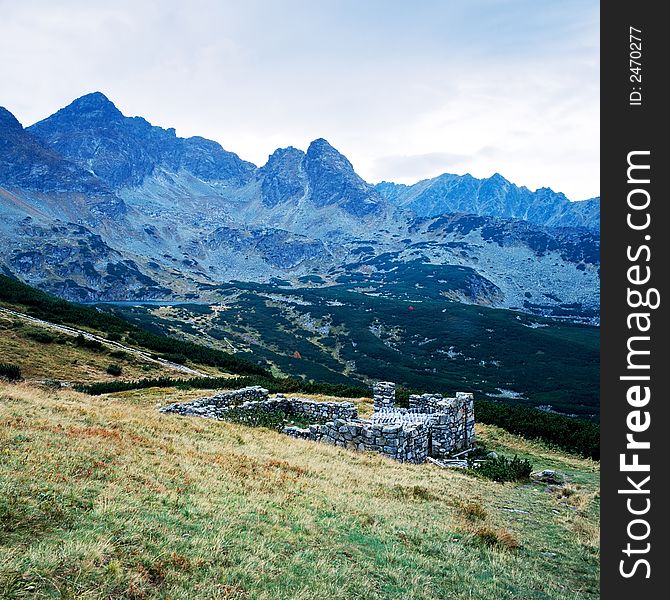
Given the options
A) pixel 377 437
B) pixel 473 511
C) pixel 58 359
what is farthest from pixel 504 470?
pixel 58 359

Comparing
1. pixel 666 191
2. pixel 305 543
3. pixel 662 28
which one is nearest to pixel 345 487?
pixel 305 543

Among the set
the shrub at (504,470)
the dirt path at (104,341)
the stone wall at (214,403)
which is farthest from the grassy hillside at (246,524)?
the dirt path at (104,341)

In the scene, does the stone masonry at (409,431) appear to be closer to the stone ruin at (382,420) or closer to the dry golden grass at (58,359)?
the stone ruin at (382,420)

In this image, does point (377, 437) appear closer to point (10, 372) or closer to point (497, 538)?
point (497, 538)

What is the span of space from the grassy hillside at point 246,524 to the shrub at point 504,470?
2069 millimetres

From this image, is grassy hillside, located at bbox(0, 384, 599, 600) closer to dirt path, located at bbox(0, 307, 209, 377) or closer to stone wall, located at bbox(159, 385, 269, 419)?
stone wall, located at bbox(159, 385, 269, 419)

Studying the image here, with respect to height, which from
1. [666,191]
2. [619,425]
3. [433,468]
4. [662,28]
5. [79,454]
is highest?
[662,28]

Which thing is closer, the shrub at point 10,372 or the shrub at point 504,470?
the shrub at point 504,470

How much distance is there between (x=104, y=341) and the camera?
53.0 meters

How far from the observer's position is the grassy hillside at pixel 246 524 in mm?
6234

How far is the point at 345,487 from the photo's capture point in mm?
13219

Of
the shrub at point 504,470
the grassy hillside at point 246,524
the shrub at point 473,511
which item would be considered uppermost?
the grassy hillside at point 246,524

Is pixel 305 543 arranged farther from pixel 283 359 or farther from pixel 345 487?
pixel 283 359

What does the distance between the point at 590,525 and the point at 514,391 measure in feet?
306
